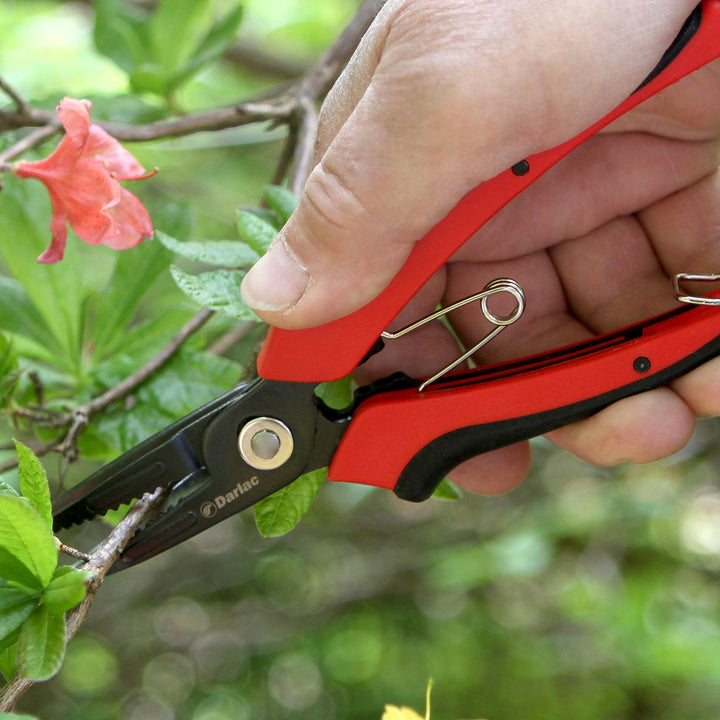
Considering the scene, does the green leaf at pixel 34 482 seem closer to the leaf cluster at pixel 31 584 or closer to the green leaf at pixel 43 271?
the leaf cluster at pixel 31 584

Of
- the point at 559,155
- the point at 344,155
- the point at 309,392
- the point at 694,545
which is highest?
the point at 344,155

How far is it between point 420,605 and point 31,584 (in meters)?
1.44

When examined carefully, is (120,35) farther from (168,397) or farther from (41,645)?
(41,645)

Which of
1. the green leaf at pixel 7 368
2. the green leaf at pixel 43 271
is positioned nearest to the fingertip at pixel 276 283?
the green leaf at pixel 7 368

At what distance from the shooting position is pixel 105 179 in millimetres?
972

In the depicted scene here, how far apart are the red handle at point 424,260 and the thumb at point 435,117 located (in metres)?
0.02

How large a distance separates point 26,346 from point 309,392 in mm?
509

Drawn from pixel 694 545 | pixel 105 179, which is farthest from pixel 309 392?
pixel 694 545

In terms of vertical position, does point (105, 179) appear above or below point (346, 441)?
above

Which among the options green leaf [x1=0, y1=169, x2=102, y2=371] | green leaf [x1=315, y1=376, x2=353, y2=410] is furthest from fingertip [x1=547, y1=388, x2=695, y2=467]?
green leaf [x1=0, y1=169, x2=102, y2=371]

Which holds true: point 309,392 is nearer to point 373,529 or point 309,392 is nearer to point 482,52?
point 482,52

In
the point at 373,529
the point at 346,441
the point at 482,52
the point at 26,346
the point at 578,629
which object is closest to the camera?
the point at 482,52

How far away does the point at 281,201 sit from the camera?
1.05m

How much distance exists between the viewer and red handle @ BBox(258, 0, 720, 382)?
867 millimetres
